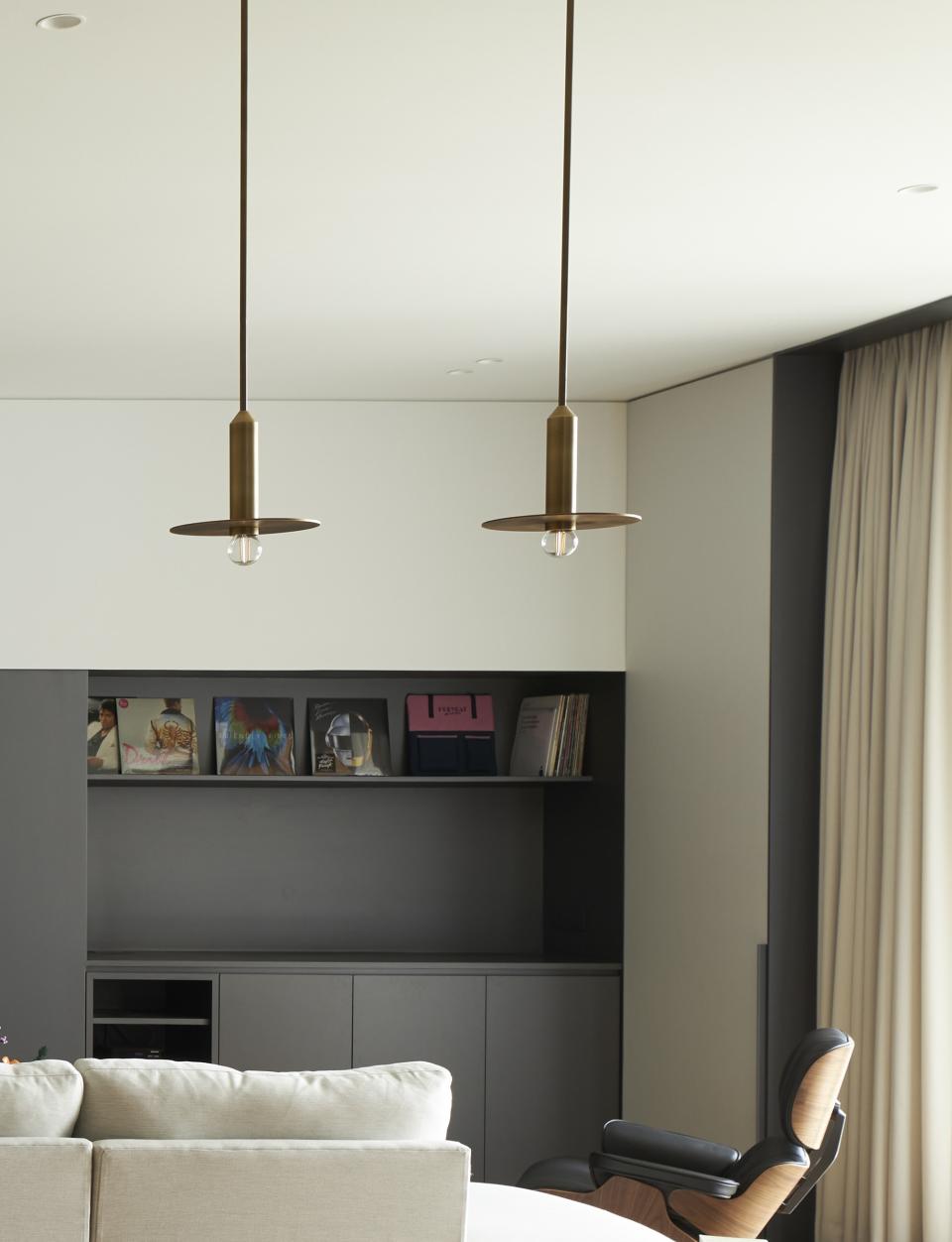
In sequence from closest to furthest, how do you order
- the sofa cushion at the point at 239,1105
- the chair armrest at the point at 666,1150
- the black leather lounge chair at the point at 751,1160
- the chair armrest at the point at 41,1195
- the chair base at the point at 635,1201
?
1. the chair armrest at the point at 41,1195
2. the sofa cushion at the point at 239,1105
3. the black leather lounge chair at the point at 751,1160
4. the chair armrest at the point at 666,1150
5. the chair base at the point at 635,1201

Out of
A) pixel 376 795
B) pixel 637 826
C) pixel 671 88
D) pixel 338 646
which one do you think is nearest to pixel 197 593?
pixel 338 646

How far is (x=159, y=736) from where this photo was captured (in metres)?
5.67

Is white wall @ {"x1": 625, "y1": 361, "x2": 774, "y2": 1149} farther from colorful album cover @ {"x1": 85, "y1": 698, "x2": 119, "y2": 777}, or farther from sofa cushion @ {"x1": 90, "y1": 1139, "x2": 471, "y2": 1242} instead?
sofa cushion @ {"x1": 90, "y1": 1139, "x2": 471, "y2": 1242}

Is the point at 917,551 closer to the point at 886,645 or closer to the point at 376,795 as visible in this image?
the point at 886,645

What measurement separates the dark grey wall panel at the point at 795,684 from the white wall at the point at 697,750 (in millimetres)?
46

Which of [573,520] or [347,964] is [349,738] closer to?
[347,964]

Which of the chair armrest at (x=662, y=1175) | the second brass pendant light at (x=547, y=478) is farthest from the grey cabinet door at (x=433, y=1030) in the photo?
the second brass pendant light at (x=547, y=478)

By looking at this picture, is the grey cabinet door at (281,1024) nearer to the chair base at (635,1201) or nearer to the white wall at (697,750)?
the white wall at (697,750)

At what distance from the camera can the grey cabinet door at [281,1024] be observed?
5.27 metres

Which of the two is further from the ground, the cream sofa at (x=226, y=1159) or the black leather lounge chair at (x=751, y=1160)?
the cream sofa at (x=226, y=1159)

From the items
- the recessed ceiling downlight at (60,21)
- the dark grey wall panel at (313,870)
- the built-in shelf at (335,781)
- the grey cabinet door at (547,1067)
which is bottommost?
the grey cabinet door at (547,1067)

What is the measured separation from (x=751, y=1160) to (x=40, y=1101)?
1.76m

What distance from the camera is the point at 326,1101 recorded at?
2691 millimetres

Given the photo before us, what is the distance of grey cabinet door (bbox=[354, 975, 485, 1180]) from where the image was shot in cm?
531
